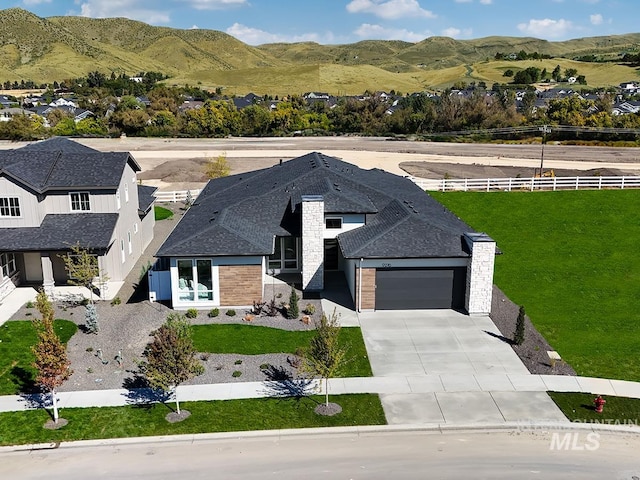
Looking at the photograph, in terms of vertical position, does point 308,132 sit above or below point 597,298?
above

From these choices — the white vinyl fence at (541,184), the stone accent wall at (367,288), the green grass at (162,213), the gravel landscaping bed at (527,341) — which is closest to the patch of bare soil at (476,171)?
the white vinyl fence at (541,184)

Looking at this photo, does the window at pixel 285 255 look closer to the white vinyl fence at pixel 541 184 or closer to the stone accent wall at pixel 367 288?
the stone accent wall at pixel 367 288

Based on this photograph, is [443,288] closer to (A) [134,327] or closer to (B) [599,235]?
(A) [134,327]

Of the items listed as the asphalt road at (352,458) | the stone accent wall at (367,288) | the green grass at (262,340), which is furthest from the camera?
the stone accent wall at (367,288)

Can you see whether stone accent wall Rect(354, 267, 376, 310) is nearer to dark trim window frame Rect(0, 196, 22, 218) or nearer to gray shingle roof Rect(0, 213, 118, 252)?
gray shingle roof Rect(0, 213, 118, 252)

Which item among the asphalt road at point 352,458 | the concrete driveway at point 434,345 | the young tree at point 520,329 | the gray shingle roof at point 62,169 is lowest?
the asphalt road at point 352,458

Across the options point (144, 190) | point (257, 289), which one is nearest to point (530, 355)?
point (257, 289)

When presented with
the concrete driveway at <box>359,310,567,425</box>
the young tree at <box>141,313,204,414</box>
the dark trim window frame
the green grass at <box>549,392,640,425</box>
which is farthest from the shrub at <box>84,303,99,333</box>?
the green grass at <box>549,392,640,425</box>
